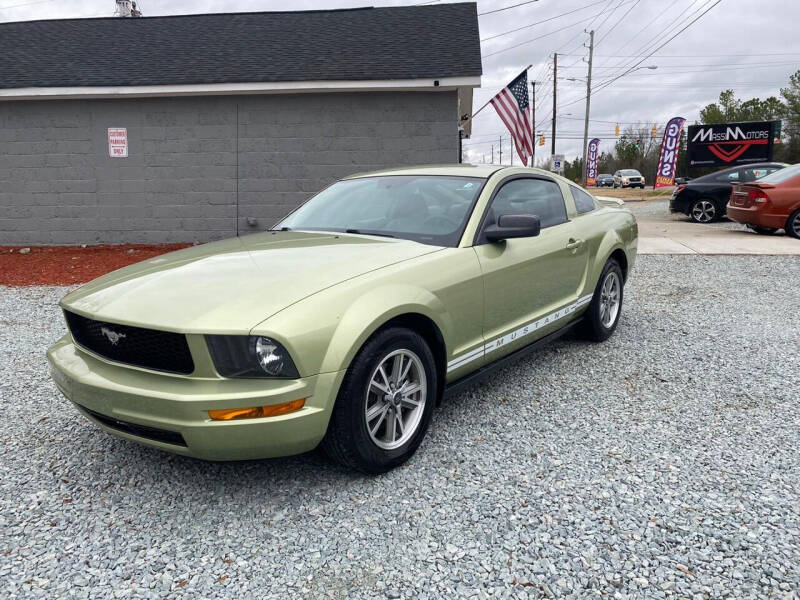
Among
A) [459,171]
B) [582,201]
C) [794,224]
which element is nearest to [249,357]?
[459,171]

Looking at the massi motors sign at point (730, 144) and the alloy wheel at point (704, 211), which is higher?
the massi motors sign at point (730, 144)

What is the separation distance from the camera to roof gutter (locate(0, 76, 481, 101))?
401 inches

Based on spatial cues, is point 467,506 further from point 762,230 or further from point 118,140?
point 762,230

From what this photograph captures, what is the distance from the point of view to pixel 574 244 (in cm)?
434

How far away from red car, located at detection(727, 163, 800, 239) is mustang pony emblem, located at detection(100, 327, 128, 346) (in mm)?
12573

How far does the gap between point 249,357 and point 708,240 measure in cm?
1155

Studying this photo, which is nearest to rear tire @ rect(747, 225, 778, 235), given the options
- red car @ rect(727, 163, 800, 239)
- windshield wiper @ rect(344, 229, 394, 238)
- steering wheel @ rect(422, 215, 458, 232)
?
red car @ rect(727, 163, 800, 239)

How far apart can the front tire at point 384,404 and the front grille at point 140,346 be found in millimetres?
693

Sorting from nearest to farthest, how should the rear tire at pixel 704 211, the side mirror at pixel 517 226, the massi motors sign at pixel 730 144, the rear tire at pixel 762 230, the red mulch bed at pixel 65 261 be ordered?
1. the side mirror at pixel 517 226
2. the red mulch bed at pixel 65 261
3. the rear tire at pixel 762 230
4. the rear tire at pixel 704 211
5. the massi motors sign at pixel 730 144

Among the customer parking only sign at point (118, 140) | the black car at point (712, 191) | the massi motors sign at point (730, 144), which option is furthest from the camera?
the massi motors sign at point (730, 144)

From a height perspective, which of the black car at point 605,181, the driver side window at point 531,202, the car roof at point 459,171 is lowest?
the driver side window at point 531,202

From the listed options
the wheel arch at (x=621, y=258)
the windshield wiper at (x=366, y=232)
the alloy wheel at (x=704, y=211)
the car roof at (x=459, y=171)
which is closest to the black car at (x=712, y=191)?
the alloy wheel at (x=704, y=211)

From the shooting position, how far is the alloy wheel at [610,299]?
16.5 ft

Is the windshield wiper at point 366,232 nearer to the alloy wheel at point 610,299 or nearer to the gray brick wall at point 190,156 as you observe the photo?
the alloy wheel at point 610,299
